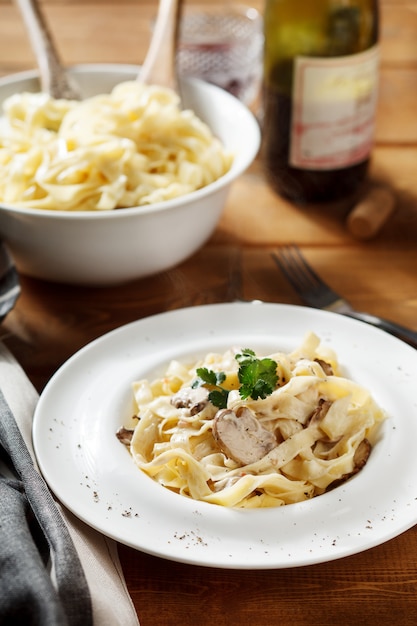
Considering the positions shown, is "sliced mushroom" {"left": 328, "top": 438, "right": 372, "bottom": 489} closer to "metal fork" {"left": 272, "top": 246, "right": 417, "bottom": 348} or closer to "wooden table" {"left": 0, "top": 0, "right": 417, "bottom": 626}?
"wooden table" {"left": 0, "top": 0, "right": 417, "bottom": 626}

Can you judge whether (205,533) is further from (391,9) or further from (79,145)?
(391,9)

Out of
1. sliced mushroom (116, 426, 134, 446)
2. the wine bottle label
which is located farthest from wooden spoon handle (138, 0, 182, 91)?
sliced mushroom (116, 426, 134, 446)

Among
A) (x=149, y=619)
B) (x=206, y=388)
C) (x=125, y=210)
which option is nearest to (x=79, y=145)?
(x=125, y=210)

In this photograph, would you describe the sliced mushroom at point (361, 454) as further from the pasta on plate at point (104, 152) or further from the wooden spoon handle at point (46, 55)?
the wooden spoon handle at point (46, 55)

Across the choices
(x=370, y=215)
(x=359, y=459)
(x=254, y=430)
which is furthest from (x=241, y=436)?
(x=370, y=215)

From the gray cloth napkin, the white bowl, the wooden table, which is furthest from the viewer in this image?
the white bowl

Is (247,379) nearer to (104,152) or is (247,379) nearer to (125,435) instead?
(125,435)
